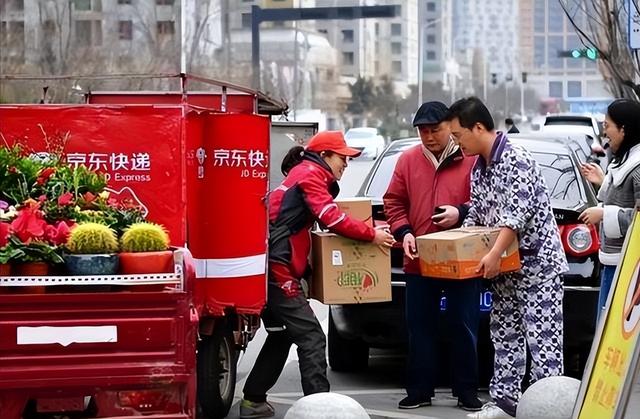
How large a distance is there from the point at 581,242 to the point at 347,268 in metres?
1.66

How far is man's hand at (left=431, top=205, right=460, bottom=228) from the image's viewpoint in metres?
7.95

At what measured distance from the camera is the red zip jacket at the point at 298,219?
779cm

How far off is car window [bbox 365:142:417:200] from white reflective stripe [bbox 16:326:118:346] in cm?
346

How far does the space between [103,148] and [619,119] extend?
2952mm

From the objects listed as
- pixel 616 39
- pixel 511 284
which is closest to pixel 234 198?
pixel 511 284

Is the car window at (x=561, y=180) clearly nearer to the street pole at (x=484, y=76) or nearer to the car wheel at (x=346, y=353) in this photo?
the car wheel at (x=346, y=353)

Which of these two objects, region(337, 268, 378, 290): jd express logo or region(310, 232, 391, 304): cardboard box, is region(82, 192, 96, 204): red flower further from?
region(337, 268, 378, 290): jd express logo

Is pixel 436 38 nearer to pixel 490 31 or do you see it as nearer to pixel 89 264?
pixel 490 31

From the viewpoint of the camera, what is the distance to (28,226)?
6.46 m

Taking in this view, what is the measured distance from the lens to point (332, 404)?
5.83 metres

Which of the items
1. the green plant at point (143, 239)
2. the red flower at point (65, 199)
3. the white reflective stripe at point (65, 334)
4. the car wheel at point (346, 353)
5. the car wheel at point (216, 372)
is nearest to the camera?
the white reflective stripe at point (65, 334)

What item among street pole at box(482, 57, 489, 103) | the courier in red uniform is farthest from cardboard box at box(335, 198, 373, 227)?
street pole at box(482, 57, 489, 103)

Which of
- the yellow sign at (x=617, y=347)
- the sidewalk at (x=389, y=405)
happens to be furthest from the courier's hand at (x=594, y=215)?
the yellow sign at (x=617, y=347)

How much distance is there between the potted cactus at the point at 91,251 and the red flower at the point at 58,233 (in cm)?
5
